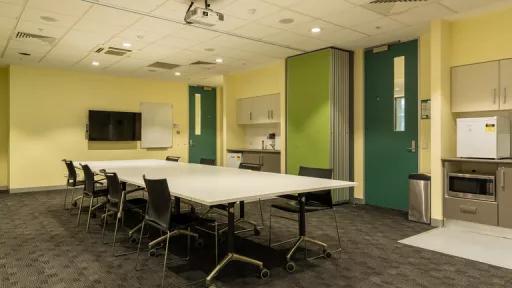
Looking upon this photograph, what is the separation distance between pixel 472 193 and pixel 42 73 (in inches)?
342

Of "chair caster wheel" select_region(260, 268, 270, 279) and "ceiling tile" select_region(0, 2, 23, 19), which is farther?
"ceiling tile" select_region(0, 2, 23, 19)

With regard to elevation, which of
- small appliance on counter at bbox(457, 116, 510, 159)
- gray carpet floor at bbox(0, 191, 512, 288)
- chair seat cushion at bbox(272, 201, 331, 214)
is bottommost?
gray carpet floor at bbox(0, 191, 512, 288)

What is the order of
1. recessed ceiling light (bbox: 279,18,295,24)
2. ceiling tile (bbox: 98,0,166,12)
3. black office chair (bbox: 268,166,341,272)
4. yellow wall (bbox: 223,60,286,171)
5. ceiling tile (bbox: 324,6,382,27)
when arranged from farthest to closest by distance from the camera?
yellow wall (bbox: 223,60,286,171) < recessed ceiling light (bbox: 279,18,295,24) < ceiling tile (bbox: 324,6,382,27) < ceiling tile (bbox: 98,0,166,12) < black office chair (bbox: 268,166,341,272)

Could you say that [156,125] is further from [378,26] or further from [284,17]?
[378,26]

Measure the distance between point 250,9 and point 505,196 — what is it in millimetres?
3848

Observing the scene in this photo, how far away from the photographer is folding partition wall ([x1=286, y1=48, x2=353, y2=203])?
629 centimetres

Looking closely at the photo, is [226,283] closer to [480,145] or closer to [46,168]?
[480,145]

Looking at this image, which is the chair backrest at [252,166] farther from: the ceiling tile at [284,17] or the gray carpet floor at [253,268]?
the ceiling tile at [284,17]

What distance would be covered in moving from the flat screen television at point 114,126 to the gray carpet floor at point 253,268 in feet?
13.3

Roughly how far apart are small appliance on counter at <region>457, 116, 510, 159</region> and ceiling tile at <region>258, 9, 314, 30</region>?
8.08 feet

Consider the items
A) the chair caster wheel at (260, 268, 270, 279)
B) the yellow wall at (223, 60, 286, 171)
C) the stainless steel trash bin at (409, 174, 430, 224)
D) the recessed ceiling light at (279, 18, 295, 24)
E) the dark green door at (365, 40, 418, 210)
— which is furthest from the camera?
the yellow wall at (223, 60, 286, 171)

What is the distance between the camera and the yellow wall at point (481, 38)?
14.7 feet

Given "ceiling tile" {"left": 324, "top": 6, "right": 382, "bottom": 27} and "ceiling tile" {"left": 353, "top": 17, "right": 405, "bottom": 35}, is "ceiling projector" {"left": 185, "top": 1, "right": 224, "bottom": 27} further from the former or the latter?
"ceiling tile" {"left": 353, "top": 17, "right": 405, "bottom": 35}

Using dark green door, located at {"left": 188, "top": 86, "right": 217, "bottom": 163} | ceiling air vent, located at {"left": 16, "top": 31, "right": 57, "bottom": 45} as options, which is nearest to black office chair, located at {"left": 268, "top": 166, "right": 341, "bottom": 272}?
ceiling air vent, located at {"left": 16, "top": 31, "right": 57, "bottom": 45}
